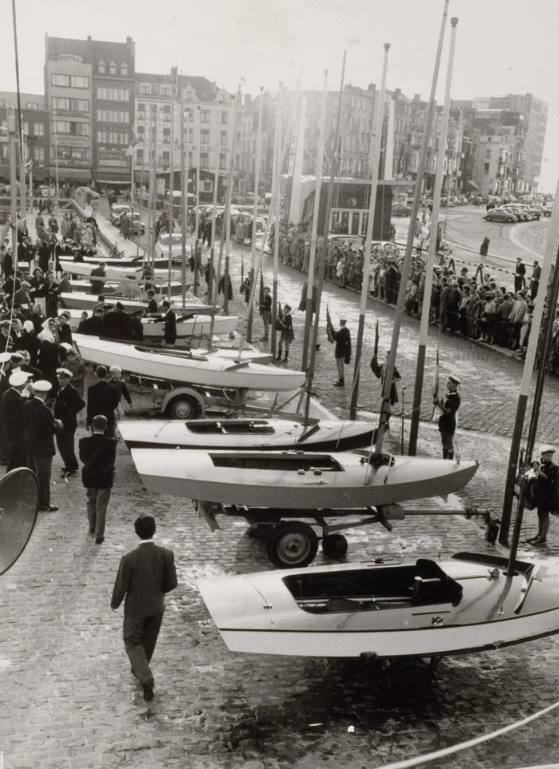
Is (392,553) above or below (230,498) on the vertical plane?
below

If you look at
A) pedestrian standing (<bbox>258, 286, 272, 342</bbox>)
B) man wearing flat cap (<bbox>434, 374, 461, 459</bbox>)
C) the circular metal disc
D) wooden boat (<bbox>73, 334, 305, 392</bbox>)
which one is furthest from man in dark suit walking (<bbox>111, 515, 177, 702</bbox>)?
pedestrian standing (<bbox>258, 286, 272, 342</bbox>)

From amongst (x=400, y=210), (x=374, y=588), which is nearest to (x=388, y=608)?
(x=374, y=588)

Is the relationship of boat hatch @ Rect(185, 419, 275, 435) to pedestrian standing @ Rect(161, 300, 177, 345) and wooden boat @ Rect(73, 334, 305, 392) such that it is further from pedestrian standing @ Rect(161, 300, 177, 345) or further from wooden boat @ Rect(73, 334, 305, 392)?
pedestrian standing @ Rect(161, 300, 177, 345)

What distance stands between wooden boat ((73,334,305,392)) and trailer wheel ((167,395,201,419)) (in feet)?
2.60

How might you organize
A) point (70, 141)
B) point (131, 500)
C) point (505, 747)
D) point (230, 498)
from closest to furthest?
point (505, 747) < point (230, 498) < point (131, 500) < point (70, 141)

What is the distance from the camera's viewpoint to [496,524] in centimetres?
1160

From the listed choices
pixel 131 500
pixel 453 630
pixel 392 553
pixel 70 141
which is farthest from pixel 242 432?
pixel 70 141

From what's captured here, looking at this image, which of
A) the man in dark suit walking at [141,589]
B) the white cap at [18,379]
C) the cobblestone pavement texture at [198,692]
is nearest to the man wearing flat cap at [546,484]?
the cobblestone pavement texture at [198,692]

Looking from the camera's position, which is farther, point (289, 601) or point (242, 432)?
point (242, 432)

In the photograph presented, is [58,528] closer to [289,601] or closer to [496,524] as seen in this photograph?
[289,601]

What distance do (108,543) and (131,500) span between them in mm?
1645

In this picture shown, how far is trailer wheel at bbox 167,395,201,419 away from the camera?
1586 centimetres

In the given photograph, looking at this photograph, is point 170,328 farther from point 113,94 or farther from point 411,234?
point 113,94

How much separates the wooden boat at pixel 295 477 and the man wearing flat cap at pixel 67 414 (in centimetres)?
168
